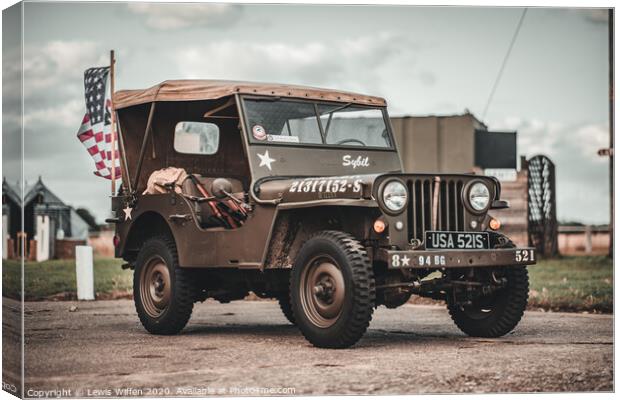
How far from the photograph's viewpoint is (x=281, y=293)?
10.5 metres

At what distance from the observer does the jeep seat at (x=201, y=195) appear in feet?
32.3

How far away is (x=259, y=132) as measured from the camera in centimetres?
961

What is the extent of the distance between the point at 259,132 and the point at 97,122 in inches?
89.1

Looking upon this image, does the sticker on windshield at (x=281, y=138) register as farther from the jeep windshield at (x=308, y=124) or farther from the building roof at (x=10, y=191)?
the building roof at (x=10, y=191)

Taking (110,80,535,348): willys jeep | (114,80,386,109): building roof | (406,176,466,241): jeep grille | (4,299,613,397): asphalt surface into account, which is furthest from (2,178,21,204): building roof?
(406,176,466,241): jeep grille

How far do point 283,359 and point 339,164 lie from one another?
249 cm

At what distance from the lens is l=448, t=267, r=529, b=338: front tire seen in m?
8.84

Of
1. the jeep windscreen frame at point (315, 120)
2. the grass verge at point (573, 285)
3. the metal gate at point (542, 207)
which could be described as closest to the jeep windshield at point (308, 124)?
the jeep windscreen frame at point (315, 120)

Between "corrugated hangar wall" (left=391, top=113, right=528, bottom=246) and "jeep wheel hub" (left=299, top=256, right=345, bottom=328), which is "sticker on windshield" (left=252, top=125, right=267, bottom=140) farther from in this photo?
"corrugated hangar wall" (left=391, top=113, right=528, bottom=246)

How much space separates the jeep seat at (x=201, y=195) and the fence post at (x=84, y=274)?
12.4 feet

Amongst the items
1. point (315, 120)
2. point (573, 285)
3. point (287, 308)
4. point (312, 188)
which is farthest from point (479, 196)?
point (573, 285)

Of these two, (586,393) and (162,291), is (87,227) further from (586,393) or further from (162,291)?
(586,393)

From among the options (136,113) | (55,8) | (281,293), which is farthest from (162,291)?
(55,8)

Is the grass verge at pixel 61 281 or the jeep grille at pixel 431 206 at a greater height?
the jeep grille at pixel 431 206
